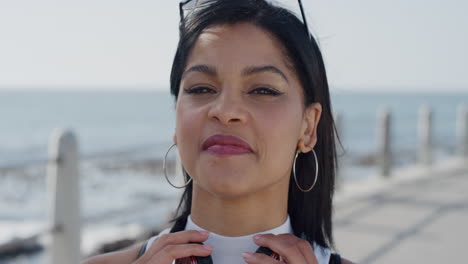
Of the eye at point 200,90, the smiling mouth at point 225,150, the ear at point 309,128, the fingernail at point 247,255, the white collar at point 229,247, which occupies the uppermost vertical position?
the eye at point 200,90

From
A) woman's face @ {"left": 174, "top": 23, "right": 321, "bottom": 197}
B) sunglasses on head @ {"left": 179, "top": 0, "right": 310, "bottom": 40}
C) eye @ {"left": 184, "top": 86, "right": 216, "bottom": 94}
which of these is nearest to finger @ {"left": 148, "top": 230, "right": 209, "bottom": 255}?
woman's face @ {"left": 174, "top": 23, "right": 321, "bottom": 197}

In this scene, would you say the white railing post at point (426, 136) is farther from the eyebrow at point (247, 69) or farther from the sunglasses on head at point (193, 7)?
the eyebrow at point (247, 69)

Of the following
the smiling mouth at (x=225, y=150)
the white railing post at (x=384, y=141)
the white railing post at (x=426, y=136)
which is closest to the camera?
the smiling mouth at (x=225, y=150)

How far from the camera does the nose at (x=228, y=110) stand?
1.42m

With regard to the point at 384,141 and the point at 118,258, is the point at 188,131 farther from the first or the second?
the point at 384,141

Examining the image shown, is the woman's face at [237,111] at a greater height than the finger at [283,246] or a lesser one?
greater

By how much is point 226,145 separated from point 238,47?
26 centimetres

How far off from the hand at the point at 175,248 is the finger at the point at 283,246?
14 cm

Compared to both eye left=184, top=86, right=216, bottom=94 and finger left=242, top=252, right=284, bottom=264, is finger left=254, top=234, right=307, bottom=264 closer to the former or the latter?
finger left=242, top=252, right=284, bottom=264

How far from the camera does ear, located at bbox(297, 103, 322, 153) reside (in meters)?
1.66

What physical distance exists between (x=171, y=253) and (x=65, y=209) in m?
2.79

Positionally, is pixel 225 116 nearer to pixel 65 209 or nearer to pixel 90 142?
pixel 65 209

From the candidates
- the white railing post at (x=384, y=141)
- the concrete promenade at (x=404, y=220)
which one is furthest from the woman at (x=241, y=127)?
the white railing post at (x=384, y=141)

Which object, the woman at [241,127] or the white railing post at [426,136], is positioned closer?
the woman at [241,127]
